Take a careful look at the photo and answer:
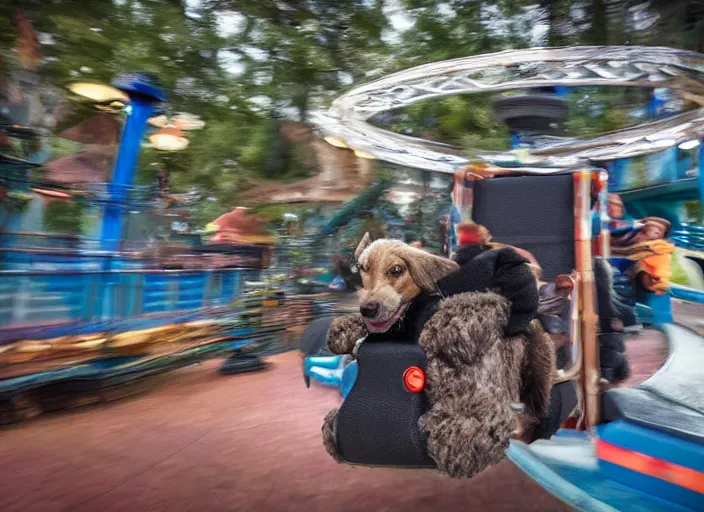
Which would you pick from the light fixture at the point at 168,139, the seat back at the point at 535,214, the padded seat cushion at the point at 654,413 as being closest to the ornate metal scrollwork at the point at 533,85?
the seat back at the point at 535,214

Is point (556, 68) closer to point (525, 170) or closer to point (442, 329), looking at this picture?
point (525, 170)

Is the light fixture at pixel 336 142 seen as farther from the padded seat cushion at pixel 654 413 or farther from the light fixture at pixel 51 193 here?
the padded seat cushion at pixel 654 413

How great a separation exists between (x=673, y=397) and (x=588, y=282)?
0.34 metres

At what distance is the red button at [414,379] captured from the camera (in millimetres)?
709

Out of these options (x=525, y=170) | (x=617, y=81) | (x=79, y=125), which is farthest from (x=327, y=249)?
(x=617, y=81)

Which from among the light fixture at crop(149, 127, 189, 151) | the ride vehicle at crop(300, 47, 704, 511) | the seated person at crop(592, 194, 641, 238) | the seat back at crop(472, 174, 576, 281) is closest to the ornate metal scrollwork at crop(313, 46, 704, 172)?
the ride vehicle at crop(300, 47, 704, 511)

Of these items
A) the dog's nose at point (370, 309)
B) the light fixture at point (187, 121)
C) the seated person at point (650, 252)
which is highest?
the light fixture at point (187, 121)

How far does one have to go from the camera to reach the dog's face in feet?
2.54

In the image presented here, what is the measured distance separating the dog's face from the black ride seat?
0.51 metres

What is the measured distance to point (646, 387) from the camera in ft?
3.76

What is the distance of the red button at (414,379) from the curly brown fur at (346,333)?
0.42 feet

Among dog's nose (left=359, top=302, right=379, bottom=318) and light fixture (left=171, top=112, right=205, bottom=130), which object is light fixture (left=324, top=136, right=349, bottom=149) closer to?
light fixture (left=171, top=112, right=205, bottom=130)

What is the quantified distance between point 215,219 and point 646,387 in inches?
43.1

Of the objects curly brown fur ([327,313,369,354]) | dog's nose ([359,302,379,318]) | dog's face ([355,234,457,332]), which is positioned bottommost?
curly brown fur ([327,313,369,354])
